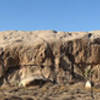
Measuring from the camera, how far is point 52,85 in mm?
25625

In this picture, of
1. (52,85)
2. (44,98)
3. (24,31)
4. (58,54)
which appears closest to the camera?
(44,98)

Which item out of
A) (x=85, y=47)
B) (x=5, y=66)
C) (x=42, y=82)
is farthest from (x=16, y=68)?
(x=85, y=47)

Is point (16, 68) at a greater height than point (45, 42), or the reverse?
point (45, 42)

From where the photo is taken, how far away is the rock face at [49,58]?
26.8 meters

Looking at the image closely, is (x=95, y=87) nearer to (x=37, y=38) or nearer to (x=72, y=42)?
(x=72, y=42)

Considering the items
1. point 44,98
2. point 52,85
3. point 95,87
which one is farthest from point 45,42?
point 44,98

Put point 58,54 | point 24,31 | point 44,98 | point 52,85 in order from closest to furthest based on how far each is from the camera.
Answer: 1. point 44,98
2. point 52,85
3. point 58,54
4. point 24,31

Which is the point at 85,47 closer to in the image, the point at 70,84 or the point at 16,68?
the point at 70,84

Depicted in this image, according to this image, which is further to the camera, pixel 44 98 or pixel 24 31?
pixel 24 31

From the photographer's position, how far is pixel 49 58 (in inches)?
1085

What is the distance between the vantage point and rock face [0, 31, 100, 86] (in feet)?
87.8

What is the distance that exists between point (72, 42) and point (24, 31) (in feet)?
21.1

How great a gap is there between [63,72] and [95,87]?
148 inches

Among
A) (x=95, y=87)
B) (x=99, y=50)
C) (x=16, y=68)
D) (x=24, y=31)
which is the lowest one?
(x=95, y=87)
